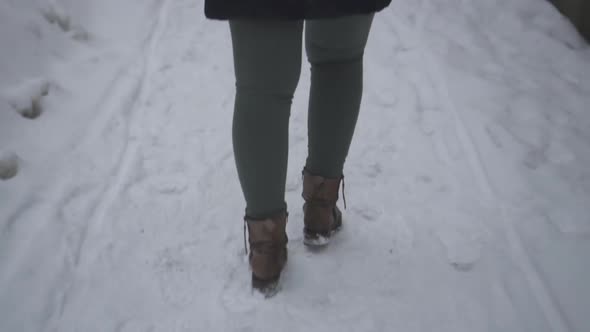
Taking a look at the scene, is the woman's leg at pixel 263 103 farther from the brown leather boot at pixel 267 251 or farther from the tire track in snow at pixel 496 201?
the tire track in snow at pixel 496 201

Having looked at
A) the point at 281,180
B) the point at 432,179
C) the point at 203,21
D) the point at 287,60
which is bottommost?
the point at 203,21

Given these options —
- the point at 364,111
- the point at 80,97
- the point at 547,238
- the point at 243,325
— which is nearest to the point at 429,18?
the point at 364,111

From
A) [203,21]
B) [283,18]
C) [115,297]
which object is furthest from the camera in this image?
[203,21]

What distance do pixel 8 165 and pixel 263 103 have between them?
848mm

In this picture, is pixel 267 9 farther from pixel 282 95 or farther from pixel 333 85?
pixel 333 85

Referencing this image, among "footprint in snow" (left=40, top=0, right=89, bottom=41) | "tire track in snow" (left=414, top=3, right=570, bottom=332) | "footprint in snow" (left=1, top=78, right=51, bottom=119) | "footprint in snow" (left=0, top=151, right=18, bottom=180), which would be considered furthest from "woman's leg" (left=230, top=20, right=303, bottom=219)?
"footprint in snow" (left=40, top=0, right=89, bottom=41)

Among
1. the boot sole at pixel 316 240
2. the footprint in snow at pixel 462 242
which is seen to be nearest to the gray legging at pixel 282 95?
the boot sole at pixel 316 240

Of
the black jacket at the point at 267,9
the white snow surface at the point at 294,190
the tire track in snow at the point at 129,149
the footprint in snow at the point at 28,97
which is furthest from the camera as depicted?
the footprint in snow at the point at 28,97

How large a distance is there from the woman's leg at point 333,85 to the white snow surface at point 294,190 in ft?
0.87

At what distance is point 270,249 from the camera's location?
858mm

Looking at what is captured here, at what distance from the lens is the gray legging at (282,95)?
0.67 metres

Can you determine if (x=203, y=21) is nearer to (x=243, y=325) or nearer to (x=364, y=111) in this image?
(x=364, y=111)

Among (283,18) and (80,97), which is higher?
(283,18)

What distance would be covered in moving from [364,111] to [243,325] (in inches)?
36.5
